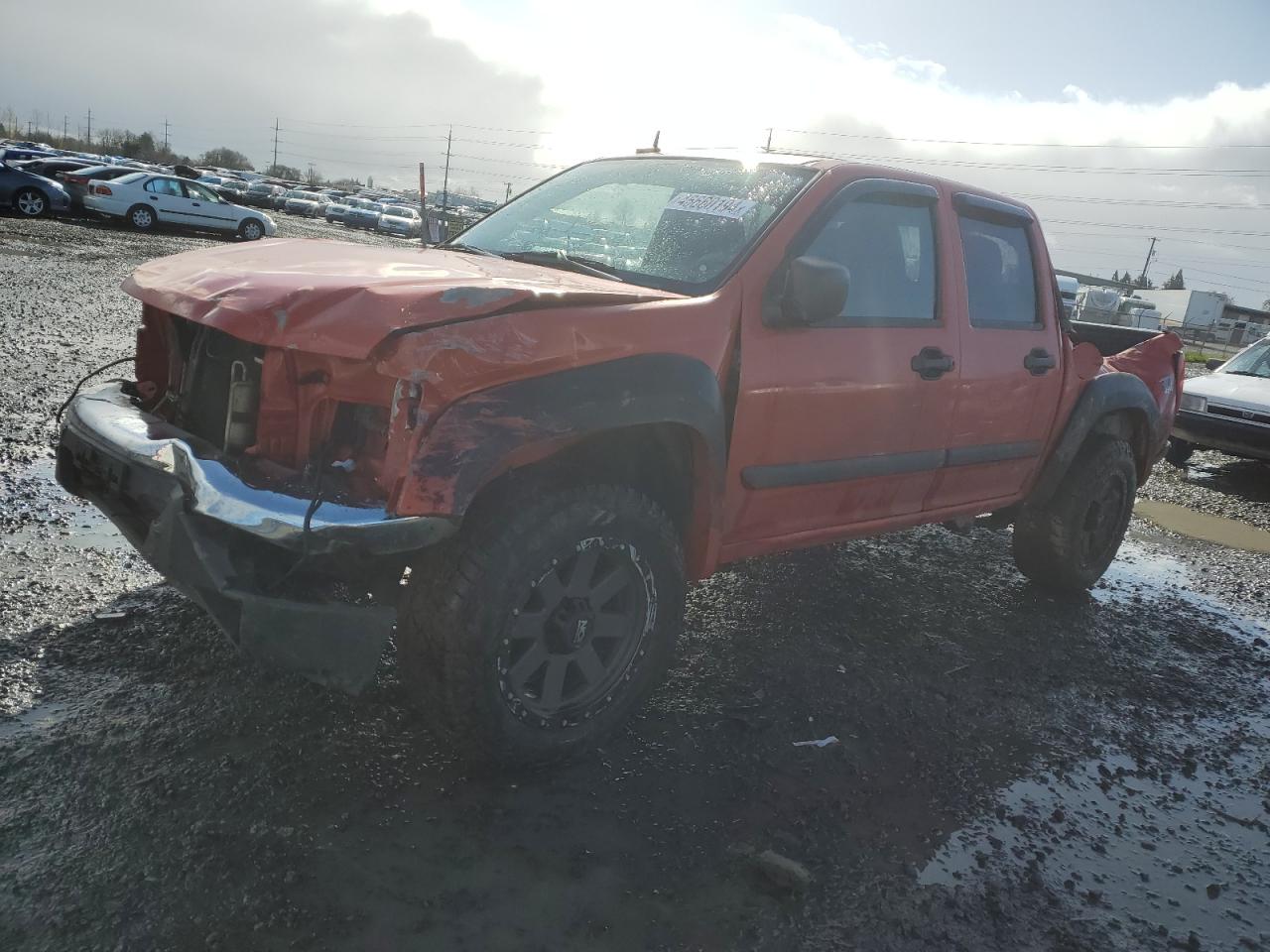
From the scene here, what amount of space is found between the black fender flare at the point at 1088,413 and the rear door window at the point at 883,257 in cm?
139

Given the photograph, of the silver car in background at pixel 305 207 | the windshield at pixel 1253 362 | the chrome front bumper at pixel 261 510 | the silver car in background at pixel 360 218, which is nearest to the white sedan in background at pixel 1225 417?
the windshield at pixel 1253 362

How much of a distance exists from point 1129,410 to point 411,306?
422 centimetres

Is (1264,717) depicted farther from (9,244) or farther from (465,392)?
(9,244)

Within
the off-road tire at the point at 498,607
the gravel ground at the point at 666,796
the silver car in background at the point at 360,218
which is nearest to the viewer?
the gravel ground at the point at 666,796

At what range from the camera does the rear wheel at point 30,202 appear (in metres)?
20.3

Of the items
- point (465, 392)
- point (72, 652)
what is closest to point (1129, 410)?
point (465, 392)

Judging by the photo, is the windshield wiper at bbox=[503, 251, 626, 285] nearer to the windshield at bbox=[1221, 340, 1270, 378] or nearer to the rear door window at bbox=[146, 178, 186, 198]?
the windshield at bbox=[1221, 340, 1270, 378]

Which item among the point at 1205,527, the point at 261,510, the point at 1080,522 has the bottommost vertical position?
the point at 1205,527

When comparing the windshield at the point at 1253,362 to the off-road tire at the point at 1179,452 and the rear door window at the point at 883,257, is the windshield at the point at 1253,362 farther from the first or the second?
the rear door window at the point at 883,257

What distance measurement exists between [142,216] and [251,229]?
2736 millimetres

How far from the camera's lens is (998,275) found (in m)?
4.26

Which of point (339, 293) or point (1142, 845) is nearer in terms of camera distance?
point (339, 293)

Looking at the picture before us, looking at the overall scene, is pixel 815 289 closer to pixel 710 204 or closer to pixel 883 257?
pixel 710 204

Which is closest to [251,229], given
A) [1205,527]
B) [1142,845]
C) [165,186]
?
[165,186]
